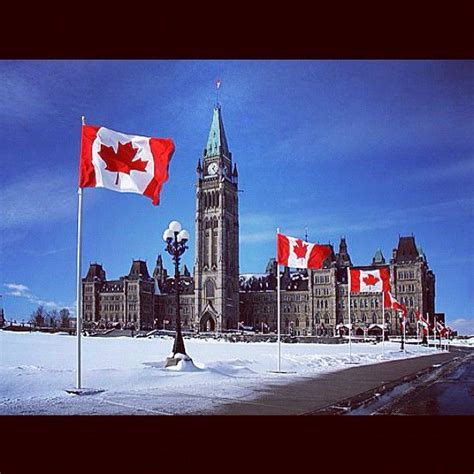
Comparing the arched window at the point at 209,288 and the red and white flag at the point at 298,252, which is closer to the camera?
the red and white flag at the point at 298,252

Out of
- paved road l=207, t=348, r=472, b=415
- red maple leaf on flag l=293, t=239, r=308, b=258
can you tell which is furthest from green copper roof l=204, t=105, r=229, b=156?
paved road l=207, t=348, r=472, b=415

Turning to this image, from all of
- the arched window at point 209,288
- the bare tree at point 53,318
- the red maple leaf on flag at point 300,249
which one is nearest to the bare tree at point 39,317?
the bare tree at point 53,318

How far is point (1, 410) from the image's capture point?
7984 millimetres

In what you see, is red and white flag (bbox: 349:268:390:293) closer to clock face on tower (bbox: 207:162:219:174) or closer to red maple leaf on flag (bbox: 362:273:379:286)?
red maple leaf on flag (bbox: 362:273:379:286)

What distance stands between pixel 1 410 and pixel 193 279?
18446 millimetres

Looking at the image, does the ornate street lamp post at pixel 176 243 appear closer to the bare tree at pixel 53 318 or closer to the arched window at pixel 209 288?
the bare tree at pixel 53 318

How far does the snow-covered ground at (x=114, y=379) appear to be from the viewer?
7969 millimetres

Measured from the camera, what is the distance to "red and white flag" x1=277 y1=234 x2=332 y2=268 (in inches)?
492

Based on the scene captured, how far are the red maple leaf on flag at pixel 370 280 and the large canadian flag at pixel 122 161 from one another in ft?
35.2

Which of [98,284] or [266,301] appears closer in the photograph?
[98,284]

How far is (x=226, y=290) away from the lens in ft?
92.3
